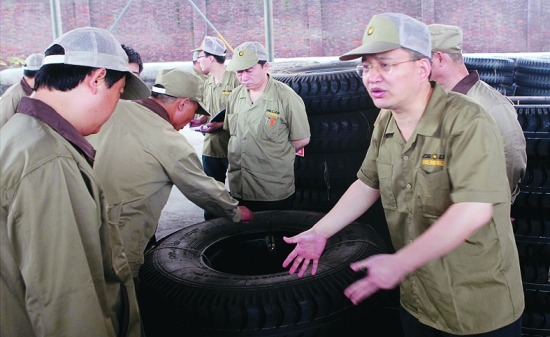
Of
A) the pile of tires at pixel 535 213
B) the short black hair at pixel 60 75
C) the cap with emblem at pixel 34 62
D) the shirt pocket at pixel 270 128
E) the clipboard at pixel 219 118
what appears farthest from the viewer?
the clipboard at pixel 219 118

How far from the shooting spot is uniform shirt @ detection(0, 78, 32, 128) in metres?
3.30

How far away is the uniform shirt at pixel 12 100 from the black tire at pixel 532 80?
4.64 meters

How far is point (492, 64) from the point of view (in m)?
5.75

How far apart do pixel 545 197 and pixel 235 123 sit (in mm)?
1902

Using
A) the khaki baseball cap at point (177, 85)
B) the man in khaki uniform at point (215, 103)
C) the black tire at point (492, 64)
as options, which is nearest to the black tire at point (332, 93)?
the man in khaki uniform at point (215, 103)

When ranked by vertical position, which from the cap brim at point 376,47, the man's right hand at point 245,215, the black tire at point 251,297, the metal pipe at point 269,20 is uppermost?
the metal pipe at point 269,20

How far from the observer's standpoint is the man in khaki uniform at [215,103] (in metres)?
4.22

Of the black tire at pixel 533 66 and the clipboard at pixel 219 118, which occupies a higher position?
the black tire at pixel 533 66

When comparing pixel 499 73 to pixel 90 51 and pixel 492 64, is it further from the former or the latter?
pixel 90 51

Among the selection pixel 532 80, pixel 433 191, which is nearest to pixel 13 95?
pixel 433 191

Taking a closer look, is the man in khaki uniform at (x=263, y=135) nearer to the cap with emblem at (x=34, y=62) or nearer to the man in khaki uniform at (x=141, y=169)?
the man in khaki uniform at (x=141, y=169)

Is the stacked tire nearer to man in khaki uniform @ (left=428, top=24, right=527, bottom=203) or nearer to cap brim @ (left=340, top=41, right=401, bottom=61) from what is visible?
man in khaki uniform @ (left=428, top=24, right=527, bottom=203)

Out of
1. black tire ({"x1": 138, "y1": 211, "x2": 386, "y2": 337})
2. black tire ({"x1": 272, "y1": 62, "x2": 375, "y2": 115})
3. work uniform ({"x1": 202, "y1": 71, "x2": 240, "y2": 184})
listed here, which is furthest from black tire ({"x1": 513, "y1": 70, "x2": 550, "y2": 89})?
black tire ({"x1": 138, "y1": 211, "x2": 386, "y2": 337})

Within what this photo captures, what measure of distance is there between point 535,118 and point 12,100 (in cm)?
301
